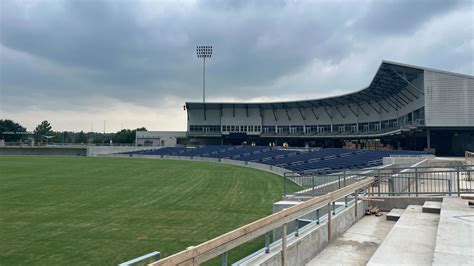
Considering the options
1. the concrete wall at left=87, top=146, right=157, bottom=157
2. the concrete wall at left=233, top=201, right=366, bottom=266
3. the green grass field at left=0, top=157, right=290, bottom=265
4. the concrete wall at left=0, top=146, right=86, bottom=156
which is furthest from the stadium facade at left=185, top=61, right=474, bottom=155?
the concrete wall at left=233, top=201, right=366, bottom=266

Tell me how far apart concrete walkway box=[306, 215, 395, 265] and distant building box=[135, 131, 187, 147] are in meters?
81.7

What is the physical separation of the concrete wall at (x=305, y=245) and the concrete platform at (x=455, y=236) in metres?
1.77

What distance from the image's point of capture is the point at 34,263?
25.4ft

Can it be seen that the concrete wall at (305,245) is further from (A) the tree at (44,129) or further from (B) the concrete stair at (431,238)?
(A) the tree at (44,129)

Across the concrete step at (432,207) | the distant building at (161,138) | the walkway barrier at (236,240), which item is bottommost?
the concrete step at (432,207)

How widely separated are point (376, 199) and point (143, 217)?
26.1ft

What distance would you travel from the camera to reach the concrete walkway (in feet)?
18.0

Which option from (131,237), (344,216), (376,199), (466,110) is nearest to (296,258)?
(344,216)

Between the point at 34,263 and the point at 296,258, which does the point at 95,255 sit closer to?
the point at 34,263

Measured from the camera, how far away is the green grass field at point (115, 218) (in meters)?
8.52

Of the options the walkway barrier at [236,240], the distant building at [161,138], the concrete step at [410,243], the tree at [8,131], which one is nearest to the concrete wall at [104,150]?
the distant building at [161,138]

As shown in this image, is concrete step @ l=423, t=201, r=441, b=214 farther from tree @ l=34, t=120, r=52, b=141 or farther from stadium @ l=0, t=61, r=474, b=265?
tree @ l=34, t=120, r=52, b=141

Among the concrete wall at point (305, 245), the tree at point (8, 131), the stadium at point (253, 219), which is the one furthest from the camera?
the tree at point (8, 131)

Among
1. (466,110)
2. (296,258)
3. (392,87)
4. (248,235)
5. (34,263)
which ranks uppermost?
(392,87)
